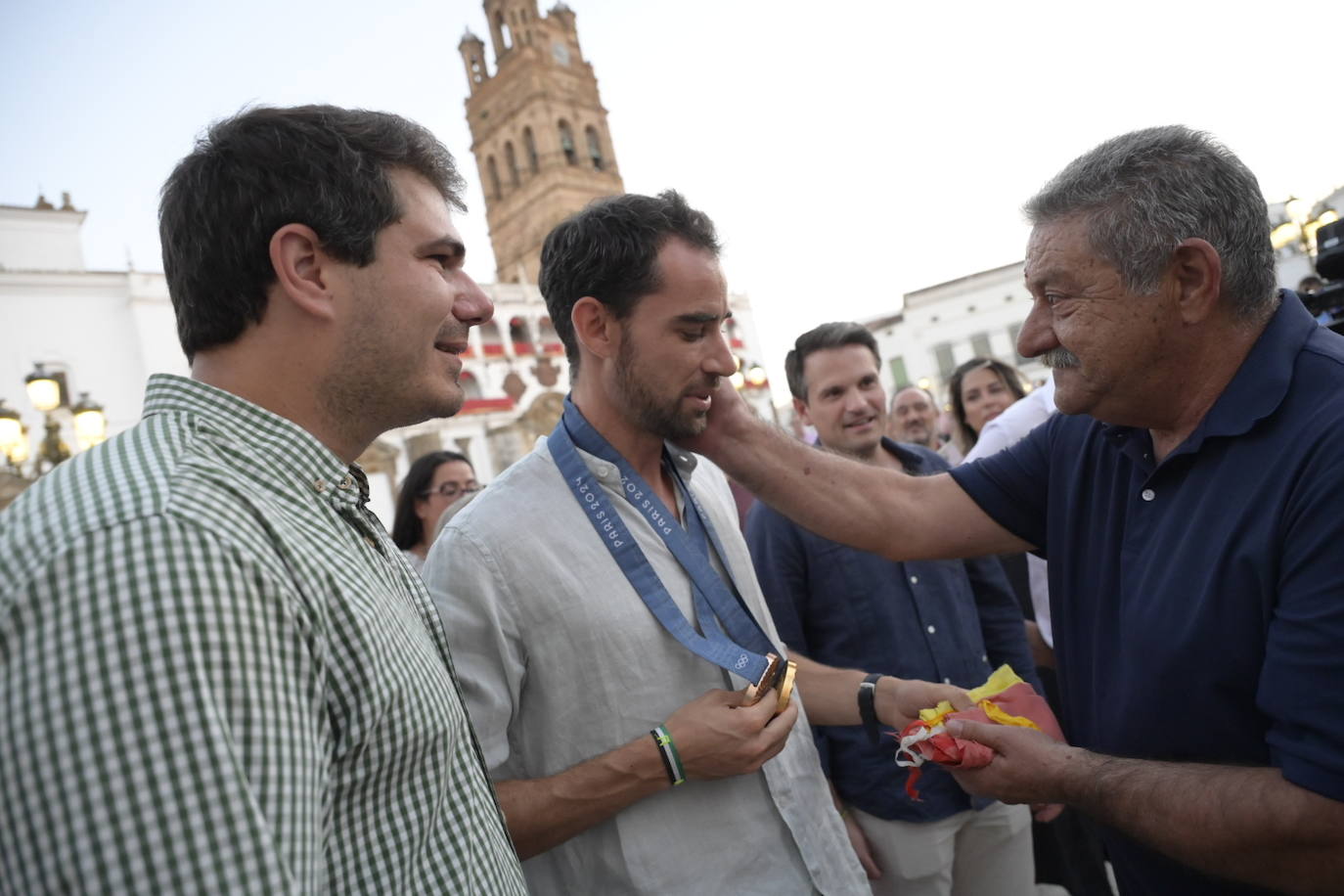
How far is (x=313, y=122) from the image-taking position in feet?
4.89

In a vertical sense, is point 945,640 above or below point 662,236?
below

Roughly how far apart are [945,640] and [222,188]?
8.77 ft

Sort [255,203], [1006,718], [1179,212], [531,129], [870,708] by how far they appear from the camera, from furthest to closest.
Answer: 1. [531,129]
2. [870,708]
3. [1006,718]
4. [1179,212]
5. [255,203]

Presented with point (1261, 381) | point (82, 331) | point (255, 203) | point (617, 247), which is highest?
point (82, 331)

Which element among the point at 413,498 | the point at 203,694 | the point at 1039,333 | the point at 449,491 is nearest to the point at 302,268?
the point at 203,694

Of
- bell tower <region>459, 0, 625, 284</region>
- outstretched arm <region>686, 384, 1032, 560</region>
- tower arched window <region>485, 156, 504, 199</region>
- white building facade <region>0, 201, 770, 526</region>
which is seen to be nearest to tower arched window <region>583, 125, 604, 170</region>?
bell tower <region>459, 0, 625, 284</region>

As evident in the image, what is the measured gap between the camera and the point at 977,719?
6.74ft

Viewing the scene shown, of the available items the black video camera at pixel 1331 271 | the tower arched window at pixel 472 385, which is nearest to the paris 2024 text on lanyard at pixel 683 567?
the black video camera at pixel 1331 271

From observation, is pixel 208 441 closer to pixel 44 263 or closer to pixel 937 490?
pixel 937 490

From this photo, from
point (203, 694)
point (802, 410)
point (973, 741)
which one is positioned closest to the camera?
point (203, 694)

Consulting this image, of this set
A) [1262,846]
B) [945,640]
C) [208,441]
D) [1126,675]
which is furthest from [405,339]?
[945,640]

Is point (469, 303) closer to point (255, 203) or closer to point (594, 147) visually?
Answer: point (255, 203)

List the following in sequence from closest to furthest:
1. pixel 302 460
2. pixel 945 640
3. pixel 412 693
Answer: pixel 412 693
pixel 302 460
pixel 945 640

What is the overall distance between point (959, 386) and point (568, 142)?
142 ft
